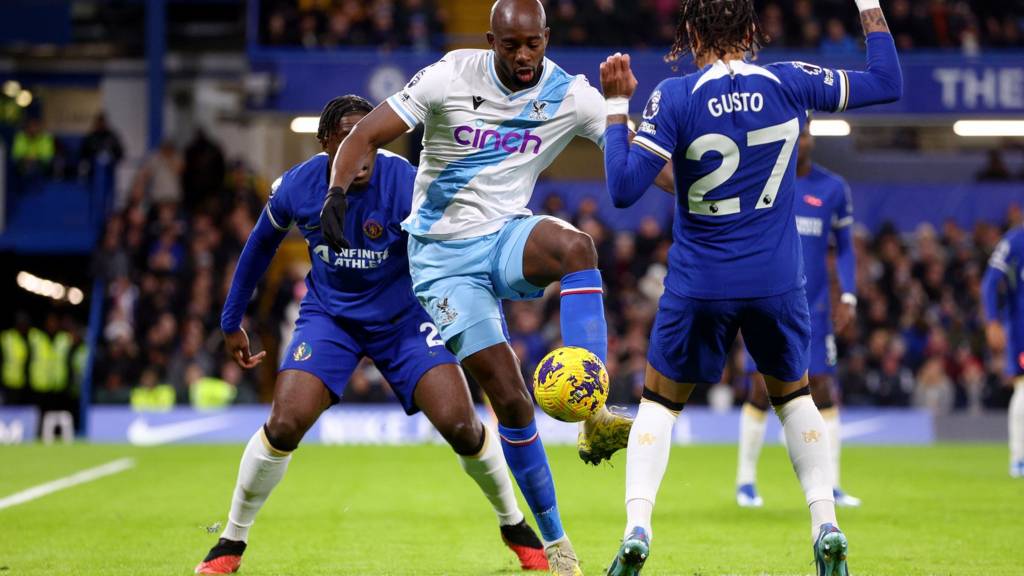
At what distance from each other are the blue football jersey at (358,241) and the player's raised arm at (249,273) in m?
0.04

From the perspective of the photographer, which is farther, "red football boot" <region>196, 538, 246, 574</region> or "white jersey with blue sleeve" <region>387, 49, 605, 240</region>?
→ "red football boot" <region>196, 538, 246, 574</region>

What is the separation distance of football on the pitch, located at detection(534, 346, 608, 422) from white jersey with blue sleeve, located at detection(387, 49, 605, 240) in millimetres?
839

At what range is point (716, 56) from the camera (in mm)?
5512

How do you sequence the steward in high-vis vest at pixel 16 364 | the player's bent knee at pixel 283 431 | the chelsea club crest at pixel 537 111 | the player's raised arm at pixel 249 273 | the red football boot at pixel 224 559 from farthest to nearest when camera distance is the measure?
the steward in high-vis vest at pixel 16 364, the player's raised arm at pixel 249 273, the red football boot at pixel 224 559, the player's bent knee at pixel 283 431, the chelsea club crest at pixel 537 111

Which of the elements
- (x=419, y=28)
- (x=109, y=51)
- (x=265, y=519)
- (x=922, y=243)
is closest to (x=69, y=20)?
(x=109, y=51)

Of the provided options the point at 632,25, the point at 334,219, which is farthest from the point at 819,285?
the point at 632,25

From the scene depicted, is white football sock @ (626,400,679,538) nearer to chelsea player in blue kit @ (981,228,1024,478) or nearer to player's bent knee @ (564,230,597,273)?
player's bent knee @ (564,230,597,273)

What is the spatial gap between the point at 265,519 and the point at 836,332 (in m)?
4.20

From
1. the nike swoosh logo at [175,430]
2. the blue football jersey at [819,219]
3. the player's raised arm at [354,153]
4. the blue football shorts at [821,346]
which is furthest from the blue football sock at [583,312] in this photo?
the nike swoosh logo at [175,430]

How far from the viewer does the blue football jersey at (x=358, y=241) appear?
6566 millimetres

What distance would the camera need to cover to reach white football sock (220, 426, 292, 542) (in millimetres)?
6387

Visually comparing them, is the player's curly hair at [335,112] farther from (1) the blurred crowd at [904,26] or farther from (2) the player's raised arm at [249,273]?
(1) the blurred crowd at [904,26]

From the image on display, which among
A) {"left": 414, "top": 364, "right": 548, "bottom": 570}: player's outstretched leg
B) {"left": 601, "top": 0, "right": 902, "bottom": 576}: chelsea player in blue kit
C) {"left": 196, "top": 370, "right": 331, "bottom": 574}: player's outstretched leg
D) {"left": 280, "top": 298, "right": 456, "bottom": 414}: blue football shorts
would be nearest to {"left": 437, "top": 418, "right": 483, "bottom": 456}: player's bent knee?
{"left": 414, "top": 364, "right": 548, "bottom": 570}: player's outstretched leg

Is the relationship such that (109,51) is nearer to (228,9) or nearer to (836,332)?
(228,9)
